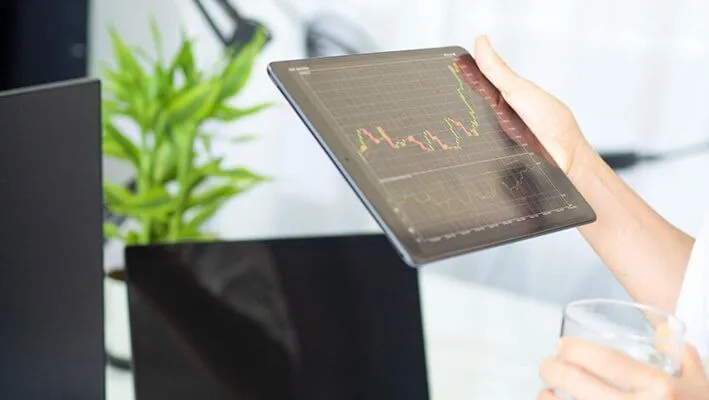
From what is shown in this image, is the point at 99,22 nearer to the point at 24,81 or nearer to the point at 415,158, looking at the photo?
the point at 24,81

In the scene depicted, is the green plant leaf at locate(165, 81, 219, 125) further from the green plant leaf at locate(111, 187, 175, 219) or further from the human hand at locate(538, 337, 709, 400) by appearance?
the human hand at locate(538, 337, 709, 400)

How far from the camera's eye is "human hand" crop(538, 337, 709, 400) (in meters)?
0.62

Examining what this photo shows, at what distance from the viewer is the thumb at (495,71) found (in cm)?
96

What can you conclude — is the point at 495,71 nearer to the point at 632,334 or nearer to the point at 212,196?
the point at 632,334

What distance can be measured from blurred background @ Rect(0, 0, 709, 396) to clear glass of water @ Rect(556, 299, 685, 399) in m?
1.25

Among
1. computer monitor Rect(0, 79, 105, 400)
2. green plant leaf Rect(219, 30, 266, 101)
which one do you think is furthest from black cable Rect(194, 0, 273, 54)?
computer monitor Rect(0, 79, 105, 400)

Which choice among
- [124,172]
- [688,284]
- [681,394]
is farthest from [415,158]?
[124,172]

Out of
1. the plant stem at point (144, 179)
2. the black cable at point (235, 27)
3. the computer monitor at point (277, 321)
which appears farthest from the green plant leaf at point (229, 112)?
the black cable at point (235, 27)

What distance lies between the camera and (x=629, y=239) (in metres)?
1.04

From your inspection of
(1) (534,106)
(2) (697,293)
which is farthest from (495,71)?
(2) (697,293)

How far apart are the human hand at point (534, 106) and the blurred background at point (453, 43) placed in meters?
0.97

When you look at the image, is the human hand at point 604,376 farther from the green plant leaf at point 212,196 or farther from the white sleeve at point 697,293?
the green plant leaf at point 212,196

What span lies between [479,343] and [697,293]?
1.37ft

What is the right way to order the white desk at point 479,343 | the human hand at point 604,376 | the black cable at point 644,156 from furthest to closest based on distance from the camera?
1. the black cable at point 644,156
2. the white desk at point 479,343
3. the human hand at point 604,376
